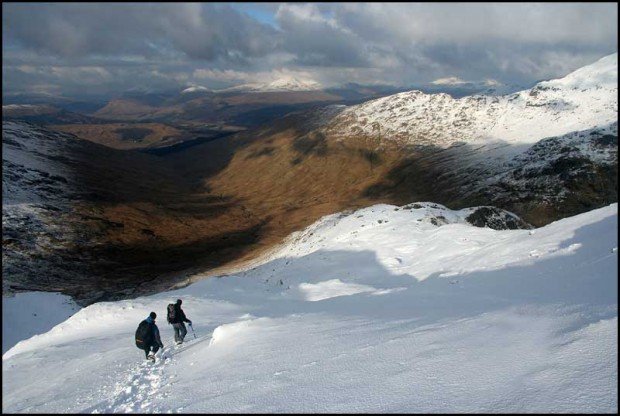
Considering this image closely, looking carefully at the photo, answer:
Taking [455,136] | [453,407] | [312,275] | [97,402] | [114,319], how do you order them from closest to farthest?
[453,407] < [97,402] < [114,319] < [312,275] < [455,136]

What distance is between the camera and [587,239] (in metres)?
14.5

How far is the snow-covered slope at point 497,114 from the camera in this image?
356 ft

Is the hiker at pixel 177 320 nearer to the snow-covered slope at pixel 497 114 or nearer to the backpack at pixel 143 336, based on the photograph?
the backpack at pixel 143 336

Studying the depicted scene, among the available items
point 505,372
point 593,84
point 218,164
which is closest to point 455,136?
point 593,84

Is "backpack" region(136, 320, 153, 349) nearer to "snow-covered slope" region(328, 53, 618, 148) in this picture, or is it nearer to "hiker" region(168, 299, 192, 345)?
"hiker" region(168, 299, 192, 345)

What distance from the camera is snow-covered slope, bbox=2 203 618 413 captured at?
6.38 metres

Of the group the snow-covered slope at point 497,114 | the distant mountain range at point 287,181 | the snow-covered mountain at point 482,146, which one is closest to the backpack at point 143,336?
the distant mountain range at point 287,181

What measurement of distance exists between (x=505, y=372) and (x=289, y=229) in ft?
209

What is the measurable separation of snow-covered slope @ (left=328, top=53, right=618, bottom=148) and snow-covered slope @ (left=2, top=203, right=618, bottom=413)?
101257 mm

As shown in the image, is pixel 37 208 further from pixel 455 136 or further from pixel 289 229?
pixel 455 136

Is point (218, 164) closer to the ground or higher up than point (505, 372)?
higher up

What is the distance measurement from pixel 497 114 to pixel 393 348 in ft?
439

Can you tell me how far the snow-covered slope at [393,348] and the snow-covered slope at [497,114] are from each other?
10126cm

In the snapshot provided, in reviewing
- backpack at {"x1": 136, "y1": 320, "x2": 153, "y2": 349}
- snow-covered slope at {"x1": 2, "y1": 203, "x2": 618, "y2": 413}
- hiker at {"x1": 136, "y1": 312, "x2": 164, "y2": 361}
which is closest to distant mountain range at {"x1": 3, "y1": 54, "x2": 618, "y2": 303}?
snow-covered slope at {"x1": 2, "y1": 203, "x2": 618, "y2": 413}
